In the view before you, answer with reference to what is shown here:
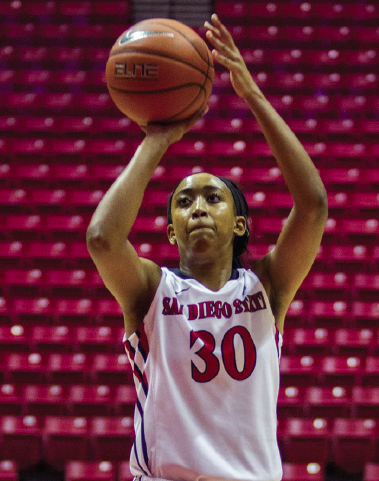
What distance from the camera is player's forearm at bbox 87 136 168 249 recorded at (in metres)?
1.17

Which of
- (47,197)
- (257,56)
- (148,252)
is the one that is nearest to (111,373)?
(148,252)

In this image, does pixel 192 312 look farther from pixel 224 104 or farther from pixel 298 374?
pixel 224 104

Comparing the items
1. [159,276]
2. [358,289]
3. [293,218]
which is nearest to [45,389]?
[358,289]

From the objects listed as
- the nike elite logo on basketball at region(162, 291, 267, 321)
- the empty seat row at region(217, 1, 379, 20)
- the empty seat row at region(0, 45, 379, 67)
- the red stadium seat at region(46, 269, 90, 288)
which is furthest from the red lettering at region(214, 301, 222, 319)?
the empty seat row at region(217, 1, 379, 20)

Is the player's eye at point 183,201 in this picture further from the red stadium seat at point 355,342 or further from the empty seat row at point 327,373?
the red stadium seat at point 355,342

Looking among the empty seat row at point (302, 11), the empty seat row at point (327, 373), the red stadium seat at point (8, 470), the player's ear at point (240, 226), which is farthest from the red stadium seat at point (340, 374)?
the empty seat row at point (302, 11)

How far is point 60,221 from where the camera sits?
4.91m

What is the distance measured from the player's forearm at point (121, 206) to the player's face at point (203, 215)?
0.55 feet

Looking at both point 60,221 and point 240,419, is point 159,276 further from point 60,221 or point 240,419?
point 60,221

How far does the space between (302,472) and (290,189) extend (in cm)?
231

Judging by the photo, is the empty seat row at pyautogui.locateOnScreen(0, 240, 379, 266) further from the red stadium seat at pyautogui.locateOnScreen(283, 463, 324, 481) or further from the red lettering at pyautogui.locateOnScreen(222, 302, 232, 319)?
the red lettering at pyautogui.locateOnScreen(222, 302, 232, 319)

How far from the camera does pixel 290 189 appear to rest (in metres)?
1.29

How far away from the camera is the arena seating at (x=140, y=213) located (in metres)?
3.50

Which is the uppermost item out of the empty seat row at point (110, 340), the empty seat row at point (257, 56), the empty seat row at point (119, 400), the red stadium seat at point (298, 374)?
the empty seat row at point (257, 56)
